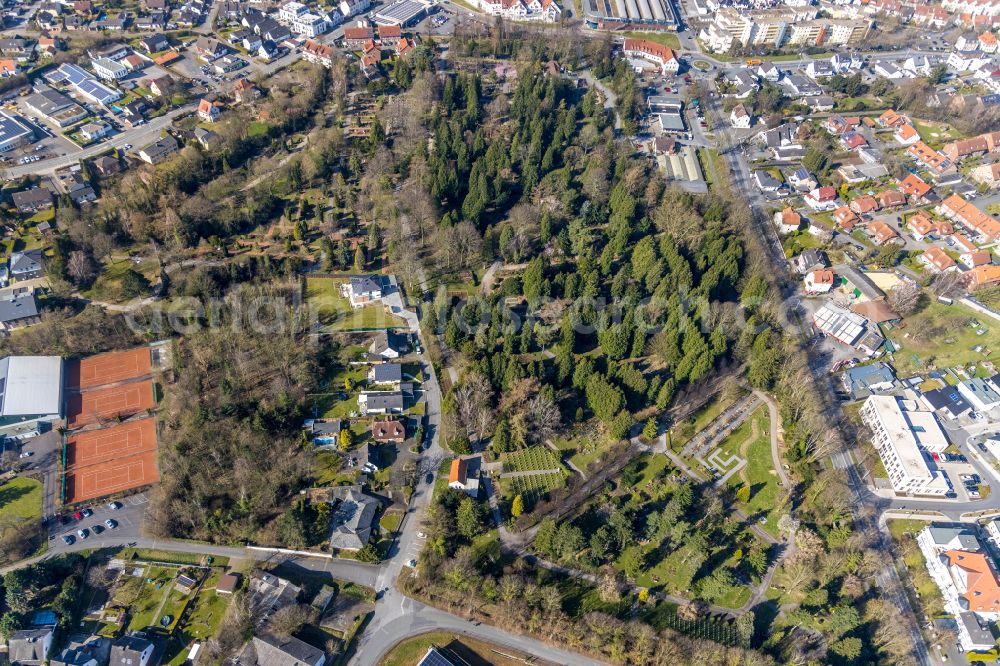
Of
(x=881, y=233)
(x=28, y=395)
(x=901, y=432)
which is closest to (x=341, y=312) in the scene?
(x=28, y=395)

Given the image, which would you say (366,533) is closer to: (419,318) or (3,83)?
(419,318)

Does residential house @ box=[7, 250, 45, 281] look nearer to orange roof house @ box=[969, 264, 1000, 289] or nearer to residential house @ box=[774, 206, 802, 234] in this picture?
residential house @ box=[774, 206, 802, 234]

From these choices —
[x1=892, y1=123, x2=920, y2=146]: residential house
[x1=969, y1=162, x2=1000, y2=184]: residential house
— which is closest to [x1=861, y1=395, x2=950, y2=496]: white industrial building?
[x1=969, y1=162, x2=1000, y2=184]: residential house

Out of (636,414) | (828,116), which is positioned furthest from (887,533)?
(828,116)

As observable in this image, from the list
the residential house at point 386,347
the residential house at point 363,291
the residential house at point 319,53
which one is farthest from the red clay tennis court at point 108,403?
the residential house at point 319,53

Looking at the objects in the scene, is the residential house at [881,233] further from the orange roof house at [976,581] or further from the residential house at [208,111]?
the residential house at [208,111]
